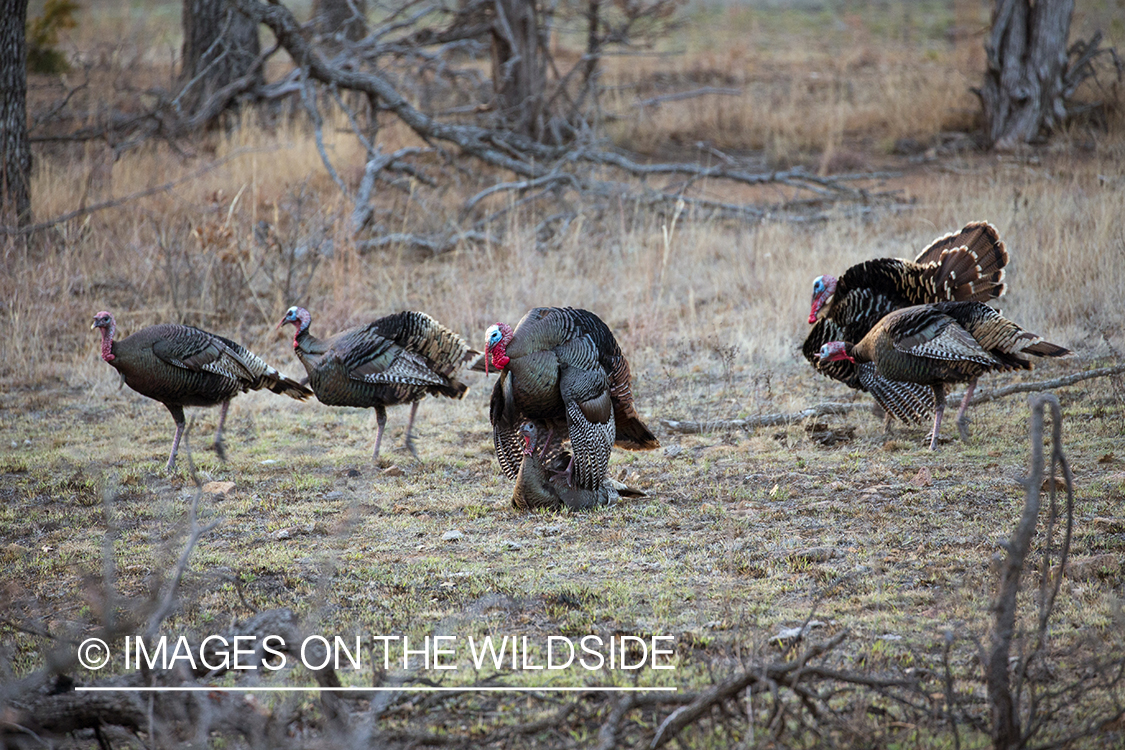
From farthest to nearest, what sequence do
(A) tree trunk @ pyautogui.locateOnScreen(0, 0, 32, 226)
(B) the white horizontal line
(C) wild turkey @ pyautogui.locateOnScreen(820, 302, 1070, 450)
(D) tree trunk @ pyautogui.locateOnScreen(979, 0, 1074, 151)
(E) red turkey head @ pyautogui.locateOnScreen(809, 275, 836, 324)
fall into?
(D) tree trunk @ pyautogui.locateOnScreen(979, 0, 1074, 151)
(A) tree trunk @ pyautogui.locateOnScreen(0, 0, 32, 226)
(E) red turkey head @ pyautogui.locateOnScreen(809, 275, 836, 324)
(C) wild turkey @ pyautogui.locateOnScreen(820, 302, 1070, 450)
(B) the white horizontal line

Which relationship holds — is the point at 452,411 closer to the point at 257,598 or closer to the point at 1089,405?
the point at 257,598

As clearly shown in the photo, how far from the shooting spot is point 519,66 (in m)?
12.4

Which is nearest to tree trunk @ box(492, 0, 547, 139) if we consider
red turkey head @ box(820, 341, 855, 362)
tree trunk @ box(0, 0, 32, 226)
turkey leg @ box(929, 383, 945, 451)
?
tree trunk @ box(0, 0, 32, 226)

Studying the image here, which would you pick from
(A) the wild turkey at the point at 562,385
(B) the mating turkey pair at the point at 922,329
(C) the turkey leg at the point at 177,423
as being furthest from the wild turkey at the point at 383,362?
(B) the mating turkey pair at the point at 922,329

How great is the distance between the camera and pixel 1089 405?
5965 mm

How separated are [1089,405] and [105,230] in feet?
28.2

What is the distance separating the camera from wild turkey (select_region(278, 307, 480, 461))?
5.52 metres

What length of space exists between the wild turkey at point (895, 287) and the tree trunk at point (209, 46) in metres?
9.03

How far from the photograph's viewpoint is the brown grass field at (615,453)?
351 centimetres

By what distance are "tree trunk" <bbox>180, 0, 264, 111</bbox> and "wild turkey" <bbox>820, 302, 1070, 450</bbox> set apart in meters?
9.68

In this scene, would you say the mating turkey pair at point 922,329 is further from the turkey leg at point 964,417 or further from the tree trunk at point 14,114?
the tree trunk at point 14,114

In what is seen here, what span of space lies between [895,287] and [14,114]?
780 cm

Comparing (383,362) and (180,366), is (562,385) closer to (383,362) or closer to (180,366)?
(383,362)

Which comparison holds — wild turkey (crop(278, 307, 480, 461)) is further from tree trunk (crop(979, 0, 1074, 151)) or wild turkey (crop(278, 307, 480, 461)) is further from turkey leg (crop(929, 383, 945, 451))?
tree trunk (crop(979, 0, 1074, 151))
